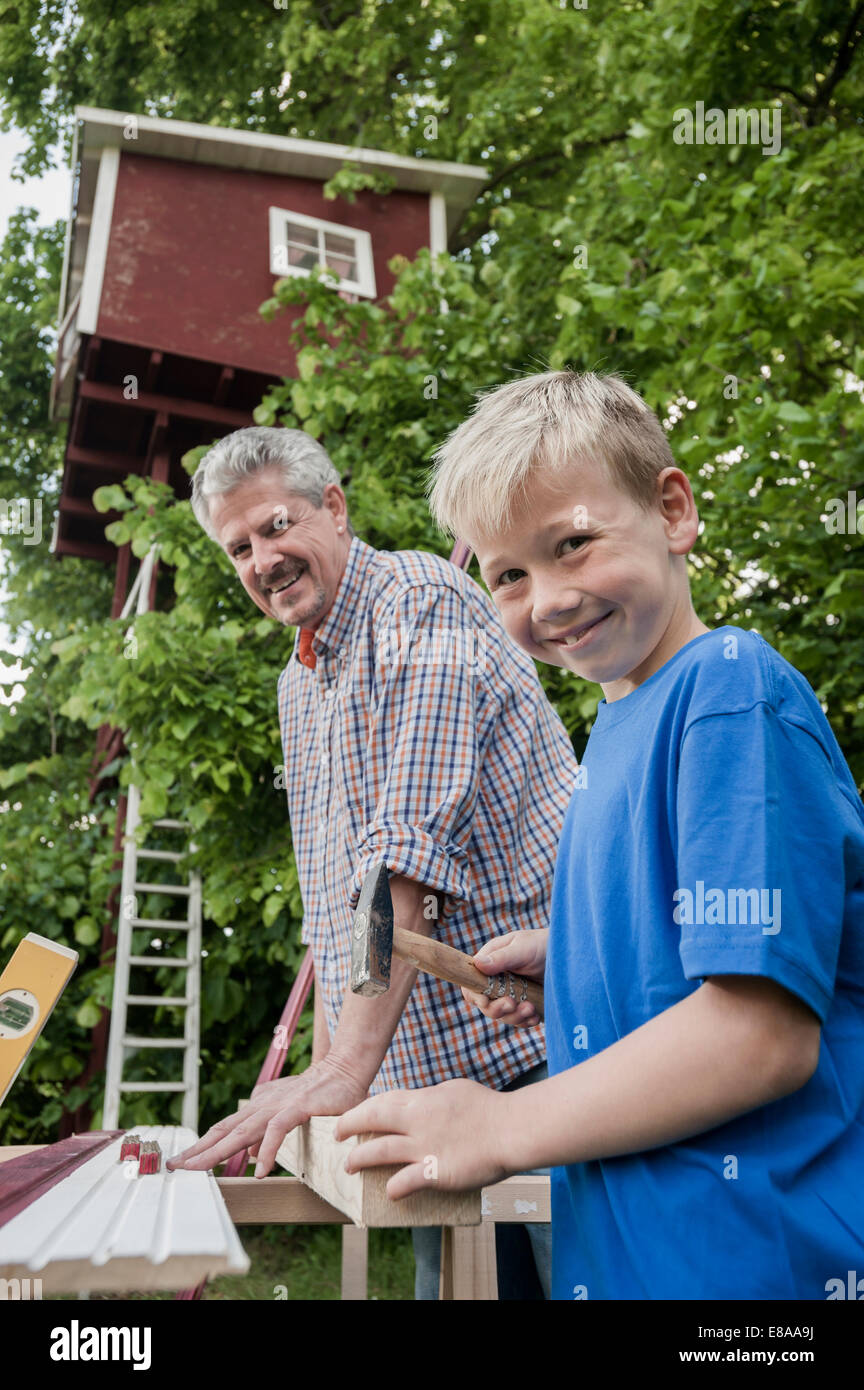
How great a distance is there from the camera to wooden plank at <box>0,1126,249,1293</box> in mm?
797

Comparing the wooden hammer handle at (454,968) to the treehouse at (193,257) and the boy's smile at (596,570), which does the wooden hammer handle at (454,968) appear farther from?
the treehouse at (193,257)

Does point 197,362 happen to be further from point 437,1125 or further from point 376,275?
point 437,1125

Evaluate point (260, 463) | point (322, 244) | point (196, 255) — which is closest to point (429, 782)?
point (260, 463)

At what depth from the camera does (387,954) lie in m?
1.26

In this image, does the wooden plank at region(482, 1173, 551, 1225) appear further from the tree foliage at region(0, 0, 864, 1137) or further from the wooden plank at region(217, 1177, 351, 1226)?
the tree foliage at region(0, 0, 864, 1137)

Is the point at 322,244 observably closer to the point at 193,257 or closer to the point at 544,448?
the point at 193,257

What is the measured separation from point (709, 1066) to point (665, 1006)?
0.40 ft

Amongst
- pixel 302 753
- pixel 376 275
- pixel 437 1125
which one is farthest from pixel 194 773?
pixel 376 275

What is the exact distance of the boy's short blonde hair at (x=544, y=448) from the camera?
1.13m

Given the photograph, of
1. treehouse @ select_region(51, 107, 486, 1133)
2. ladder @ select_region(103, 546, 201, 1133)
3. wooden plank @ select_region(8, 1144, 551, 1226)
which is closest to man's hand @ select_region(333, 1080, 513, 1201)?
wooden plank @ select_region(8, 1144, 551, 1226)

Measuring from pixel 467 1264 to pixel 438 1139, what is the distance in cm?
50

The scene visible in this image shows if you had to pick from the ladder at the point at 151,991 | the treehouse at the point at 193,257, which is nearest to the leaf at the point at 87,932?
the ladder at the point at 151,991

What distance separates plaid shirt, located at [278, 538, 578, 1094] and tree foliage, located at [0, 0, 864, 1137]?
893 mm

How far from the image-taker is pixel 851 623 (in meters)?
3.73
